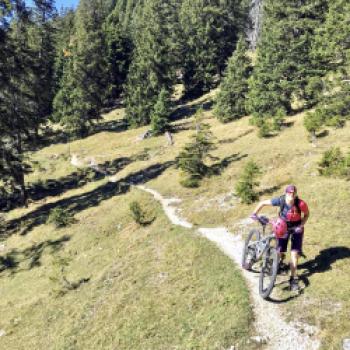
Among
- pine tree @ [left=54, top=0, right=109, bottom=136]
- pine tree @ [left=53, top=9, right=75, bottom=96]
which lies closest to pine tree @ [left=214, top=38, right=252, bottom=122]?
pine tree @ [left=54, top=0, right=109, bottom=136]

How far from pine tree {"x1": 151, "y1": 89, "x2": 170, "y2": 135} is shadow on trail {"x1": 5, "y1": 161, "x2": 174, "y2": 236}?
43.1ft

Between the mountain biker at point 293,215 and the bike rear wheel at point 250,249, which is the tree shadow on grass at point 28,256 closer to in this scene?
the bike rear wheel at point 250,249

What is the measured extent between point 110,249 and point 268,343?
13.1 m

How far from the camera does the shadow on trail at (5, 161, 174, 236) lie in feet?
98.0

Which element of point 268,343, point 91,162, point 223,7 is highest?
point 223,7

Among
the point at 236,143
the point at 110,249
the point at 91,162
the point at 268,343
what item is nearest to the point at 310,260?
the point at 268,343

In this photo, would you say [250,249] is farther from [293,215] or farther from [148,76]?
[148,76]

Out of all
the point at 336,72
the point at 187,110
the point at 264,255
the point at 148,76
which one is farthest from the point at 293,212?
the point at 187,110

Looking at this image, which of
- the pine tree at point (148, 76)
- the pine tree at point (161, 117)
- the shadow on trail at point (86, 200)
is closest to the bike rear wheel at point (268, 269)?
the shadow on trail at point (86, 200)

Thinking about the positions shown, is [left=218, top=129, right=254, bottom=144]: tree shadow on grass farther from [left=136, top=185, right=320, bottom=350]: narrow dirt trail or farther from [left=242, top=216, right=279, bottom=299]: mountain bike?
[left=242, top=216, right=279, bottom=299]: mountain bike

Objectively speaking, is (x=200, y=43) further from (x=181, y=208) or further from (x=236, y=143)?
(x=181, y=208)

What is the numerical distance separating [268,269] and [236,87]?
3764 cm

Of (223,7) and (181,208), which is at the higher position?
(223,7)

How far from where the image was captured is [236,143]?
118 feet
